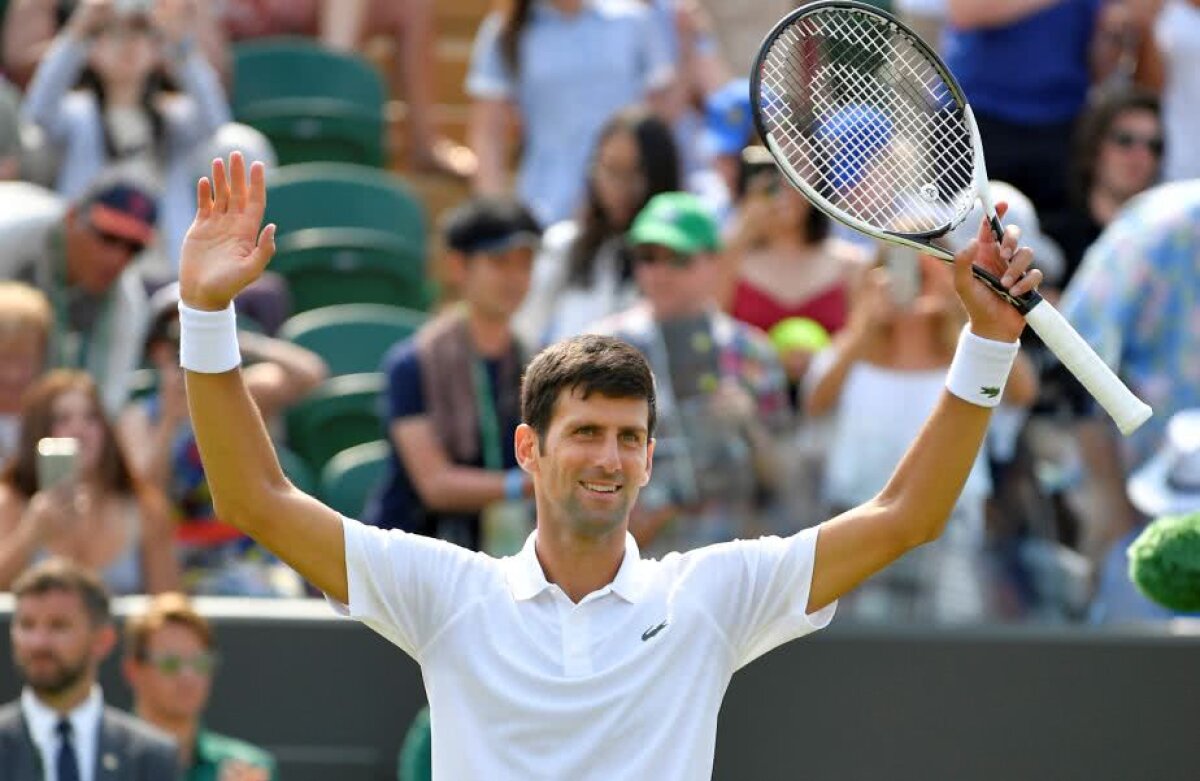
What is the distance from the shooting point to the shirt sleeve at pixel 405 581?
342 cm

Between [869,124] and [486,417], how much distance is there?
2.98 metres

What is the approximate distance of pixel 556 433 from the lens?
11.1 ft

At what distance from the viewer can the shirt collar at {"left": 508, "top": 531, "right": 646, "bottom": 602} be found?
11.3 ft

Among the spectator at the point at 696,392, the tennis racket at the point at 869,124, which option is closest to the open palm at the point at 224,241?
the tennis racket at the point at 869,124

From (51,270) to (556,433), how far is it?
441 centimetres

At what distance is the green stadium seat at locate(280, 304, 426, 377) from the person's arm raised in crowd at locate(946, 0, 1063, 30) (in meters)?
2.04

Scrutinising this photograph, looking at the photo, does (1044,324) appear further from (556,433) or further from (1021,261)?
(556,433)

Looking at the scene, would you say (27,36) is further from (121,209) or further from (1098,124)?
(1098,124)

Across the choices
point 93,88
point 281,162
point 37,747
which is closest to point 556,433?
point 37,747

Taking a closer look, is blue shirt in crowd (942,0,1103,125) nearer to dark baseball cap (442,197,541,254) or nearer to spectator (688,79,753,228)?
spectator (688,79,753,228)

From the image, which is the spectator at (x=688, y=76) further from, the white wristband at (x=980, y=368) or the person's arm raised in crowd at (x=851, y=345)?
the white wristband at (x=980, y=368)

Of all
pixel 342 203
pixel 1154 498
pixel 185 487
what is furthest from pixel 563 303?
pixel 1154 498

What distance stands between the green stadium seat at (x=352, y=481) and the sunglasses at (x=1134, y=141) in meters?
2.37

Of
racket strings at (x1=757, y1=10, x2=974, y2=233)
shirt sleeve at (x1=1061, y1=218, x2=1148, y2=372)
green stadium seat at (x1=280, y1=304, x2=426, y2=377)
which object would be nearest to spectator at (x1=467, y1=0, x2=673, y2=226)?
green stadium seat at (x1=280, y1=304, x2=426, y2=377)
